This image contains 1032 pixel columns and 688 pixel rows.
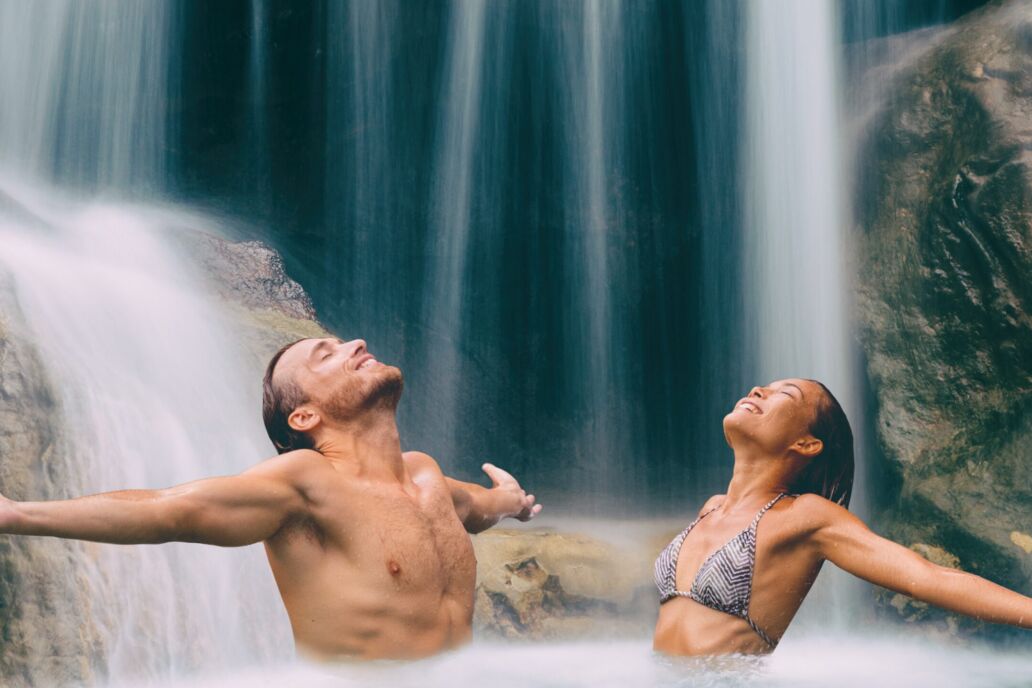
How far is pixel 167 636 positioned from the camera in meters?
6.59

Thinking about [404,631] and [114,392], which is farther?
[114,392]

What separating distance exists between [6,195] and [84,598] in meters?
5.45

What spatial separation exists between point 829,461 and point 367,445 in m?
1.71

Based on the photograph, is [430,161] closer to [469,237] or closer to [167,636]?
[469,237]

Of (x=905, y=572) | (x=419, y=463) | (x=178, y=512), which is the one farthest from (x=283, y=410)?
(x=905, y=572)

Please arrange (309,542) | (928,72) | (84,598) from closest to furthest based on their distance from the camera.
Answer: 1. (309,542)
2. (84,598)
3. (928,72)

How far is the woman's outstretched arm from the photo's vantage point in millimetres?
3676

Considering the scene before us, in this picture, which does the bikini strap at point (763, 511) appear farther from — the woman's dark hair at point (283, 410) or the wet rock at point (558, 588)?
the wet rock at point (558, 588)

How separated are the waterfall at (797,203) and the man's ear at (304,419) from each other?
7.02 meters

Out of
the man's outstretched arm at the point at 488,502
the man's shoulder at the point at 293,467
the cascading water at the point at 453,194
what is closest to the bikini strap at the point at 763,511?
the man's outstretched arm at the point at 488,502

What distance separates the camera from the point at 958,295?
374 inches

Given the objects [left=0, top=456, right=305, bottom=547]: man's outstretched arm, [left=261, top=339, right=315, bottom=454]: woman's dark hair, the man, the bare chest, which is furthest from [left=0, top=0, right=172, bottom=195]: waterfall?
[left=0, top=456, right=305, bottom=547]: man's outstretched arm

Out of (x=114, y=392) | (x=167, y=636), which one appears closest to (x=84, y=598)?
(x=167, y=636)

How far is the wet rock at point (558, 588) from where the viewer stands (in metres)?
8.77
